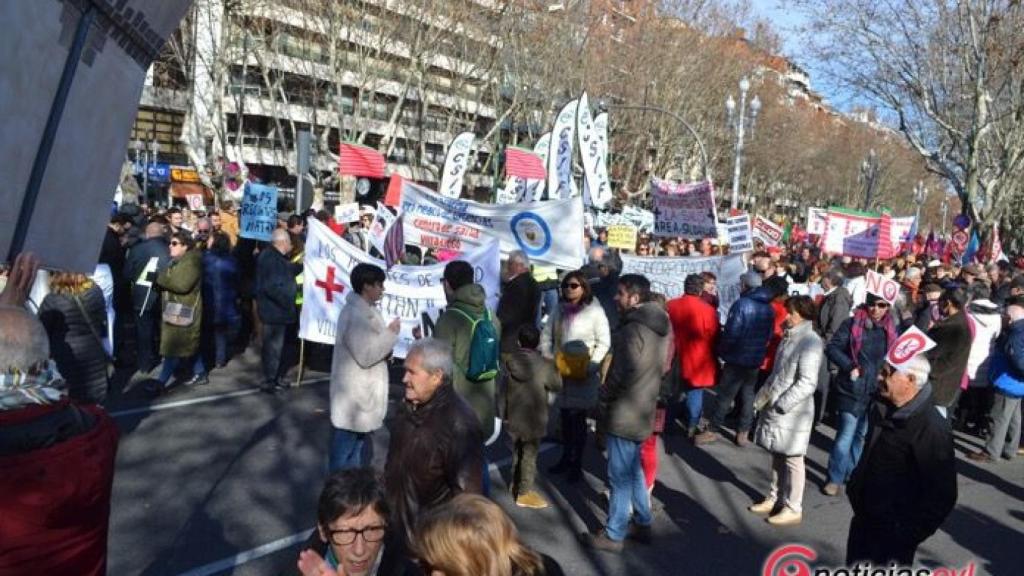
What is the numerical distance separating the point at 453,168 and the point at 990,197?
13660 millimetres

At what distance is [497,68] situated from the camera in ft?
96.4

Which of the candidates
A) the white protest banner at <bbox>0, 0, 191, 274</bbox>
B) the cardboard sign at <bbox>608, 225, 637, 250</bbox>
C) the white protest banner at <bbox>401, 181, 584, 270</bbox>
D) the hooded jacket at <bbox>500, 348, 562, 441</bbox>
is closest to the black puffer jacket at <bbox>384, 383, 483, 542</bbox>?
the white protest banner at <bbox>0, 0, 191, 274</bbox>

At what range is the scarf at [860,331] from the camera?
23.1 feet

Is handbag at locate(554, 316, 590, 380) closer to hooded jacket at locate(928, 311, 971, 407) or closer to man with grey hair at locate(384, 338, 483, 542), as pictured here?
man with grey hair at locate(384, 338, 483, 542)

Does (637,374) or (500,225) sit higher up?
(500,225)

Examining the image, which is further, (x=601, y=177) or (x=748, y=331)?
(x=601, y=177)

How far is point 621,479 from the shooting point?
525 centimetres

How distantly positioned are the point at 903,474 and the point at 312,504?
3.68 metres

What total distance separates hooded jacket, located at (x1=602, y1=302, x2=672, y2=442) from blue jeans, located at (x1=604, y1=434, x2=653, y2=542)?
0.07 meters

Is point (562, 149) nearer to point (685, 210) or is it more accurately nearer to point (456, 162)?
point (685, 210)

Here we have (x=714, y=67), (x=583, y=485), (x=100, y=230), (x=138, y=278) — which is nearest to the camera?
(x=100, y=230)

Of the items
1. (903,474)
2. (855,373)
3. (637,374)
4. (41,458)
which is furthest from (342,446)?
(855,373)

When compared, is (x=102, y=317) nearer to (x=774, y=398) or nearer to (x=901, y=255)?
(x=774, y=398)

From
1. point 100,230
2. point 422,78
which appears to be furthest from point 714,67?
point 100,230
